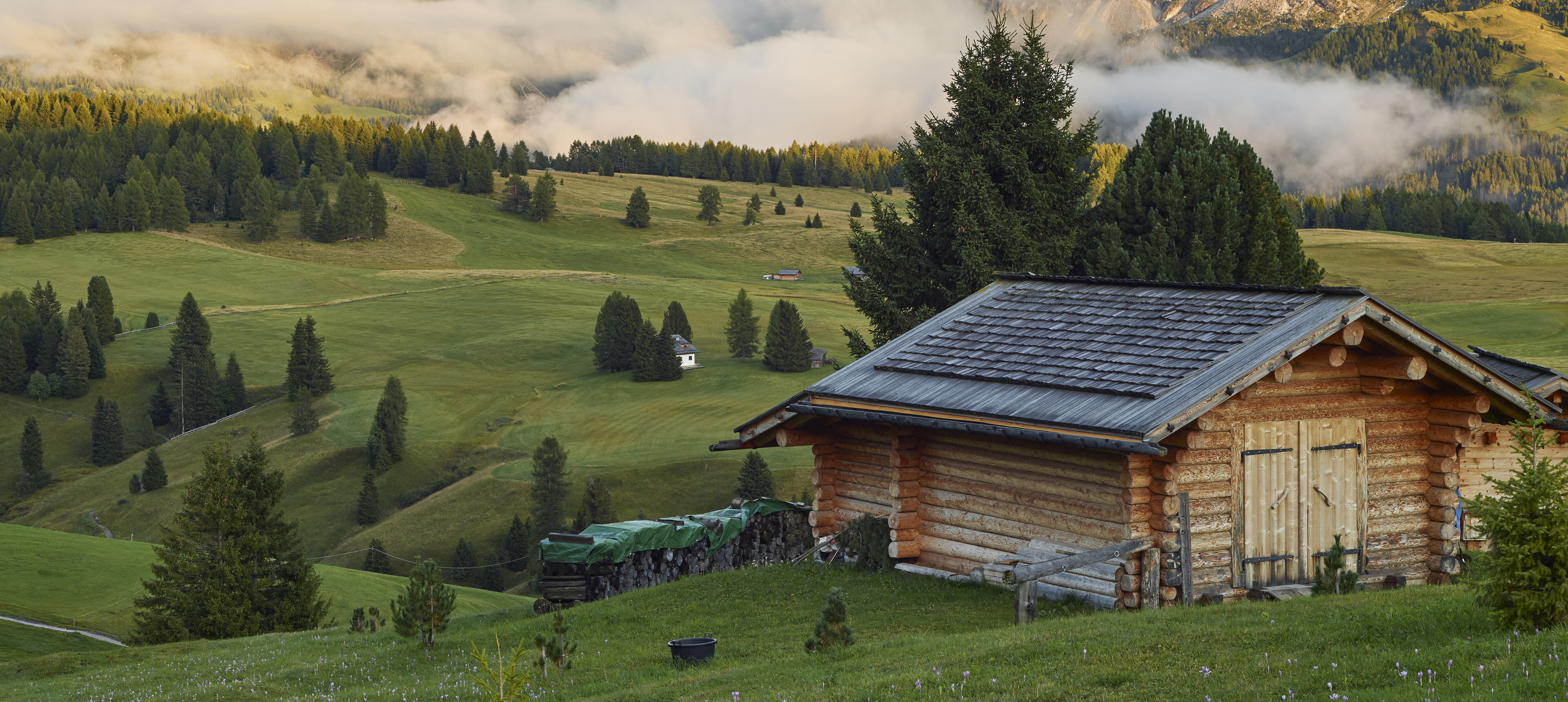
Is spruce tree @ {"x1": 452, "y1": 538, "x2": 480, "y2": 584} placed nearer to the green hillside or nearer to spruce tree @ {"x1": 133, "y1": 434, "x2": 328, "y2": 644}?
the green hillside

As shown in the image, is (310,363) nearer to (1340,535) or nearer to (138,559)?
(138,559)

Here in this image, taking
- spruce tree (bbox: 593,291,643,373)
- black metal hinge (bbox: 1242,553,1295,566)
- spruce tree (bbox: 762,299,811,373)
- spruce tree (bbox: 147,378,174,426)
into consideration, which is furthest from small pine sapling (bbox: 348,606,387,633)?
spruce tree (bbox: 147,378,174,426)

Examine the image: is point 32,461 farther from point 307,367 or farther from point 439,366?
point 439,366

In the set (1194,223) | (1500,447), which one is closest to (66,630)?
(1194,223)

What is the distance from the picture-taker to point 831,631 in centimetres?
1332

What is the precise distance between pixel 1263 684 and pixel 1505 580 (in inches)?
91.6

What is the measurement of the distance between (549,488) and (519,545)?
6.28 m

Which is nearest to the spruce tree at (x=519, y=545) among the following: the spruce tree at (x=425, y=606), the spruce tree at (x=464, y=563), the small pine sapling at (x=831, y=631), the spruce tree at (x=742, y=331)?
the spruce tree at (x=464, y=563)

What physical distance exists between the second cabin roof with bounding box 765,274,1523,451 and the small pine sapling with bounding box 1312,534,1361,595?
9.97ft

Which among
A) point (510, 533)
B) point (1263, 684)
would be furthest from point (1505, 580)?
point (510, 533)

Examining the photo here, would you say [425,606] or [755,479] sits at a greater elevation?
[425,606]

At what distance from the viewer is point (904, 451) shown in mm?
19047

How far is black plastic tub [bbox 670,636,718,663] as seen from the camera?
14.4 m

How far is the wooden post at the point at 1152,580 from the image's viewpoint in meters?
15.7
